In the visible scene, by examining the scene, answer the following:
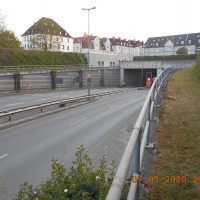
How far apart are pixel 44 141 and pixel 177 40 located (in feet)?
342

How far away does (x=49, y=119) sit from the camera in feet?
57.4

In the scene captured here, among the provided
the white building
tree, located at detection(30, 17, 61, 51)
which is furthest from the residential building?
tree, located at detection(30, 17, 61, 51)

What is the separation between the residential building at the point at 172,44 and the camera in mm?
98500

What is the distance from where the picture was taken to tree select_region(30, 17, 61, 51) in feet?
193

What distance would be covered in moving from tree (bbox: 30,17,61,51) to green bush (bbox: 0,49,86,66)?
4930 millimetres

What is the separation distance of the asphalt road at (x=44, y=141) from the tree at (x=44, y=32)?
4631cm

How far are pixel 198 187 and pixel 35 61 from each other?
176 feet

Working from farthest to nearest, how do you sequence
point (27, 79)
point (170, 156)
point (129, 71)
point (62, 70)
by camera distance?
1. point (129, 71)
2. point (62, 70)
3. point (27, 79)
4. point (170, 156)

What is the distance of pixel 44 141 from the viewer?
37.7 ft

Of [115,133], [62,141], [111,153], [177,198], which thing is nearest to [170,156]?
[177,198]

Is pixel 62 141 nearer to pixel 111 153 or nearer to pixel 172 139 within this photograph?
pixel 111 153

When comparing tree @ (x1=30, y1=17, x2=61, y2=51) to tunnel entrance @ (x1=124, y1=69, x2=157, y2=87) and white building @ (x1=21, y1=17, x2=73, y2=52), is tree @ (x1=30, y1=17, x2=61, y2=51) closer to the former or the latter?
white building @ (x1=21, y1=17, x2=73, y2=52)

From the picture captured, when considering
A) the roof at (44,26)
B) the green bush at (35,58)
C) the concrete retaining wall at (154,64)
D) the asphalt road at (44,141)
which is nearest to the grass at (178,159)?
the asphalt road at (44,141)
